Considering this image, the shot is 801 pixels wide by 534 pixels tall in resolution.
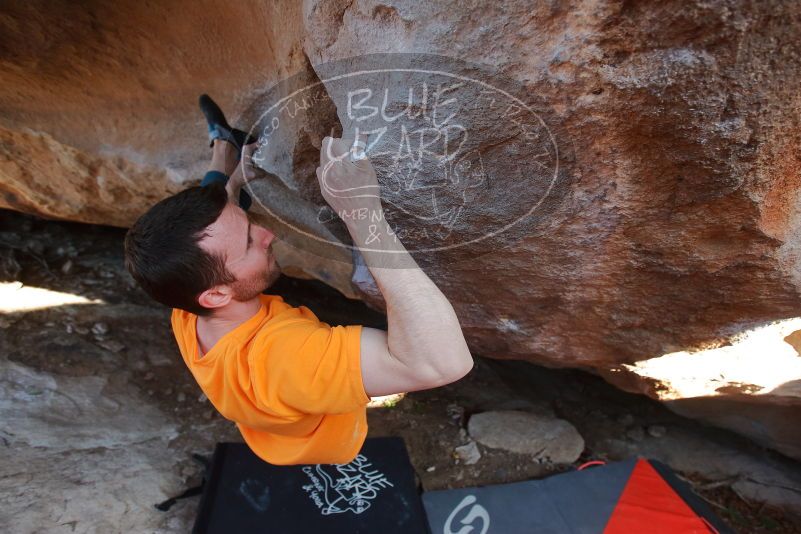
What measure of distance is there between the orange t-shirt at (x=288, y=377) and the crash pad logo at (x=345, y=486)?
0.71 metres

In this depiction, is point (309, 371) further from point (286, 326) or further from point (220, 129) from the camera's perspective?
point (220, 129)

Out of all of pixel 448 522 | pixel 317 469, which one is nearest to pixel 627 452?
pixel 448 522

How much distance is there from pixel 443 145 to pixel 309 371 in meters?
0.46

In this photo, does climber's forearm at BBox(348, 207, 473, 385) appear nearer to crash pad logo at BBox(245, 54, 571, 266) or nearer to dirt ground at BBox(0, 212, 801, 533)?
crash pad logo at BBox(245, 54, 571, 266)

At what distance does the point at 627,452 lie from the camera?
6.93 feet

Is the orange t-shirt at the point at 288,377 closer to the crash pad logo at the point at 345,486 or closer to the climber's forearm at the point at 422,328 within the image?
the climber's forearm at the point at 422,328

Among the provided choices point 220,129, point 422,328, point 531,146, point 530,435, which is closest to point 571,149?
point 531,146

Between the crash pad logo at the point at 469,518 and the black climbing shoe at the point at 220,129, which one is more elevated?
the black climbing shoe at the point at 220,129

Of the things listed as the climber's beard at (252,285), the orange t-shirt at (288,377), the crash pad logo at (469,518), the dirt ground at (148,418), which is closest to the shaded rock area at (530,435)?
the dirt ground at (148,418)

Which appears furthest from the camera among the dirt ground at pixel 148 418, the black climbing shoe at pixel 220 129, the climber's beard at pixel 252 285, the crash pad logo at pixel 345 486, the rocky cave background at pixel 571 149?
the crash pad logo at pixel 345 486

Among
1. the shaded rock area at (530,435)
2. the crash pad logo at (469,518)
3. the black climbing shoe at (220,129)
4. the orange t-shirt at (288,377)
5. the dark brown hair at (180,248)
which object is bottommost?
the crash pad logo at (469,518)

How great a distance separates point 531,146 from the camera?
875 millimetres

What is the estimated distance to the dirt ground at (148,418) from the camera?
1.60 meters

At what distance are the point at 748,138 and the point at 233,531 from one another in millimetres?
1682
